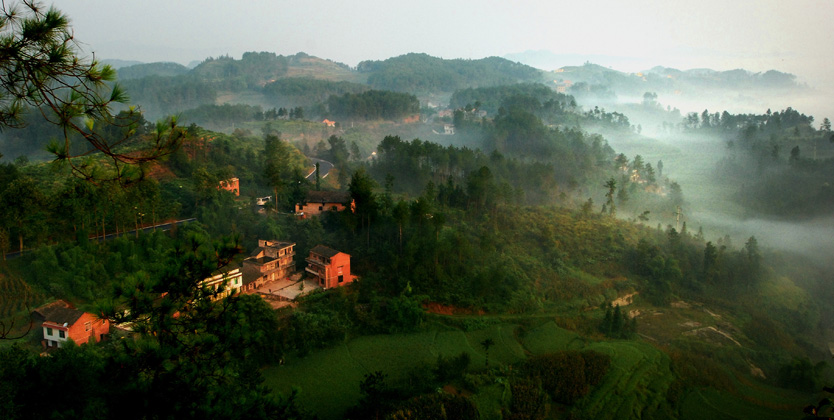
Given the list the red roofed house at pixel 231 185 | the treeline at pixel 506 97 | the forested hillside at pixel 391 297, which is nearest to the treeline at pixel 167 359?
the forested hillside at pixel 391 297

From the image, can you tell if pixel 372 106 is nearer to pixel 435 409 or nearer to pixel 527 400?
pixel 527 400

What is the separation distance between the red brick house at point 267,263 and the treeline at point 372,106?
132 ft

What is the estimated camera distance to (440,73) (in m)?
95.6

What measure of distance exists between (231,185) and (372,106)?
1395 inches

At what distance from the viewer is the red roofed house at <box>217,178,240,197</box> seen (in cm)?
2159

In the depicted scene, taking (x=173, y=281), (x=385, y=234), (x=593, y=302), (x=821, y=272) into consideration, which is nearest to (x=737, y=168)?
(x=821, y=272)

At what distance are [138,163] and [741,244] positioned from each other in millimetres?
32595

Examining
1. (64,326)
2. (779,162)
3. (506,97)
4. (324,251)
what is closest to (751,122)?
(779,162)

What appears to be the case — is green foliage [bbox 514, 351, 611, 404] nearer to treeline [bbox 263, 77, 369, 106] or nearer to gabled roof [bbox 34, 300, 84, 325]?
gabled roof [bbox 34, 300, 84, 325]

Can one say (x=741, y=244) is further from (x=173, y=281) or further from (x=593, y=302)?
(x=173, y=281)

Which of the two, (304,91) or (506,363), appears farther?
(304,91)

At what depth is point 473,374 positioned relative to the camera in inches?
505

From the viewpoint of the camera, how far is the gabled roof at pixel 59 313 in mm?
12086

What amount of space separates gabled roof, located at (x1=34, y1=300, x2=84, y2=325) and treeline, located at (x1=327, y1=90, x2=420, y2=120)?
45.5m
